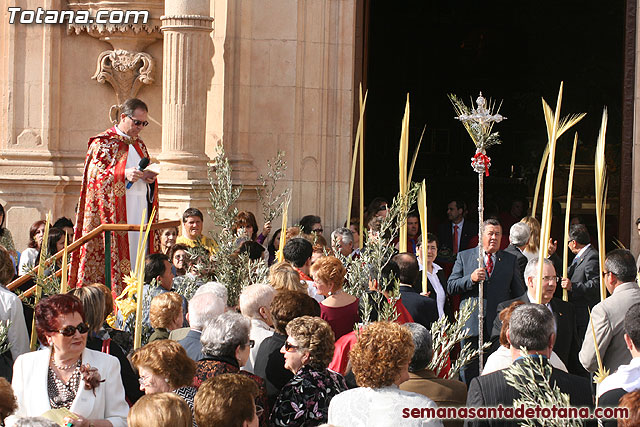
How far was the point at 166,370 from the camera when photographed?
4.91 metres

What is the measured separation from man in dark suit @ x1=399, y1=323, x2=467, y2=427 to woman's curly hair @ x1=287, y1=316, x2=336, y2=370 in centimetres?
37

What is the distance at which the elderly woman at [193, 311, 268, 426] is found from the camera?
5215 mm

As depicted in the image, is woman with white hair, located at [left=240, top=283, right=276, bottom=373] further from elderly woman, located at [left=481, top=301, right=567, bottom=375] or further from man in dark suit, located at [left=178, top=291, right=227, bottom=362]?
elderly woman, located at [left=481, top=301, right=567, bottom=375]

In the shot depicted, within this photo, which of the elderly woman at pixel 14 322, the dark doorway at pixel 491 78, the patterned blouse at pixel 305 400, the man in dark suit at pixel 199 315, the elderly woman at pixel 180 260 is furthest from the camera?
the dark doorway at pixel 491 78

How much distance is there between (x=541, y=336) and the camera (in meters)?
5.09

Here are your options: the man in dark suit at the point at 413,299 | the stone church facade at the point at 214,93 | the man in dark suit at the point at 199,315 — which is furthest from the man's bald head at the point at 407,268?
the stone church facade at the point at 214,93

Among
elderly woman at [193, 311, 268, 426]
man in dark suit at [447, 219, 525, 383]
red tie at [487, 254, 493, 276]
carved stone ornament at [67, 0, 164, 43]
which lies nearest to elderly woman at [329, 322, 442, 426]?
elderly woman at [193, 311, 268, 426]

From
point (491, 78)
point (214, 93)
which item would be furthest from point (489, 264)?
point (491, 78)

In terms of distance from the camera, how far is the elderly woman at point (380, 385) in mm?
4664

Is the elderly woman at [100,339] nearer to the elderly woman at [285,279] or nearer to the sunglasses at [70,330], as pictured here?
the sunglasses at [70,330]

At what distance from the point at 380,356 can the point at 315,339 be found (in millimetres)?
554

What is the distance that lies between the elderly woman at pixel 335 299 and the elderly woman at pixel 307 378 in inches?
49.5

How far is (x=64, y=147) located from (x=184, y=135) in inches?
65.7

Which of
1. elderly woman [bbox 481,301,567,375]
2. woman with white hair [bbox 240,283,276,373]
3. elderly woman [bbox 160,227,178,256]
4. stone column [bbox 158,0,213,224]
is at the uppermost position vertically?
stone column [bbox 158,0,213,224]
